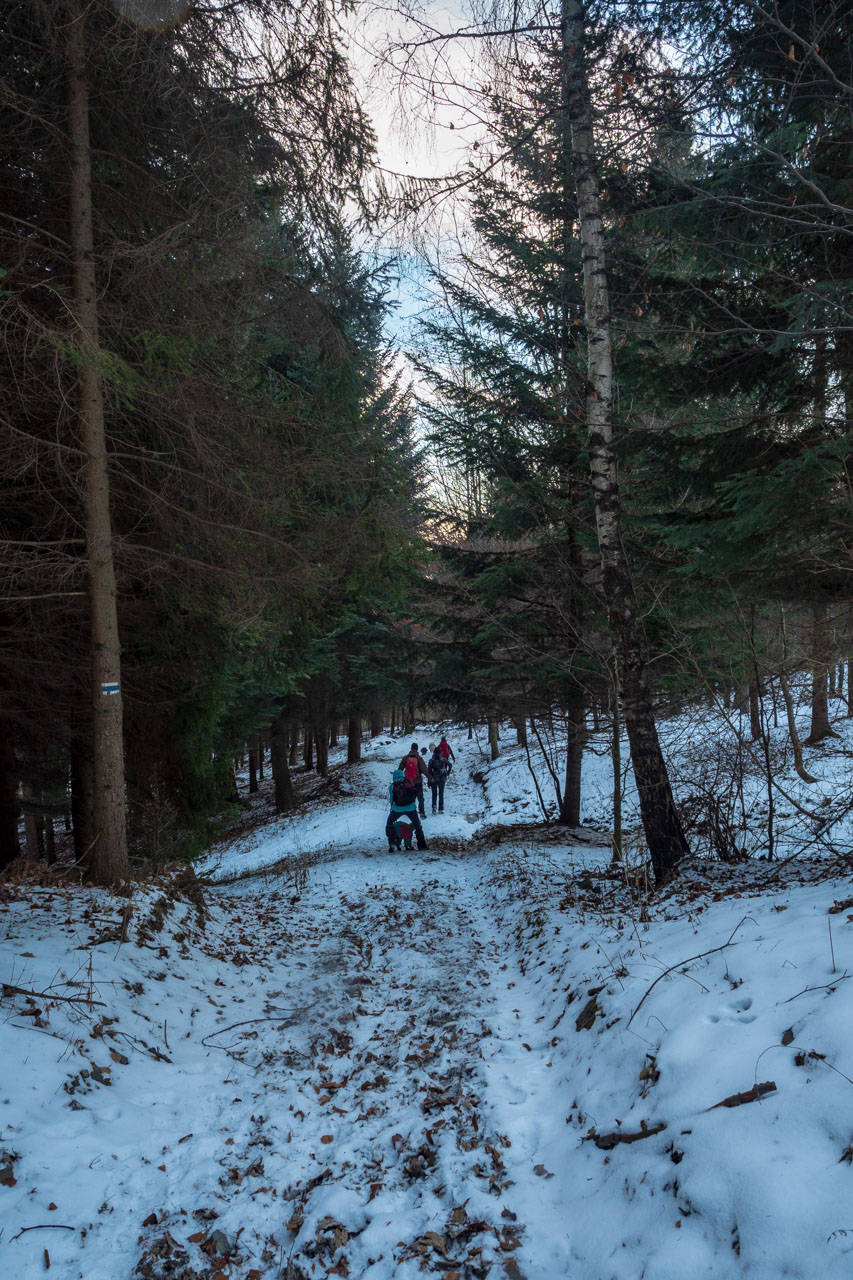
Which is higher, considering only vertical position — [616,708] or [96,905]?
[616,708]

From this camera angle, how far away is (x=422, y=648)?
13.4m

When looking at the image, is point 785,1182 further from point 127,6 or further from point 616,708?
point 127,6

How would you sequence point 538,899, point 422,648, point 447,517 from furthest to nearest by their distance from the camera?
point 422,648, point 447,517, point 538,899

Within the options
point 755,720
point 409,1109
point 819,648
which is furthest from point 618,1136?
point 819,648

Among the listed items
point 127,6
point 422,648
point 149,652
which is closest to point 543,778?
point 422,648

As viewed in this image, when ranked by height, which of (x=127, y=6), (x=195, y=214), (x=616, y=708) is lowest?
(x=616, y=708)

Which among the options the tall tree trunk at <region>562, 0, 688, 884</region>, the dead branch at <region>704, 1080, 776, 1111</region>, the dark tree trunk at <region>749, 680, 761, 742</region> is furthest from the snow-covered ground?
the dark tree trunk at <region>749, 680, 761, 742</region>

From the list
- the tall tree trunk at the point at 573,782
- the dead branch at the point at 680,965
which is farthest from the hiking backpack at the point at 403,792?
the dead branch at the point at 680,965

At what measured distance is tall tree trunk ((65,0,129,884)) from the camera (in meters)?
5.92

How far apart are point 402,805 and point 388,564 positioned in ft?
19.4

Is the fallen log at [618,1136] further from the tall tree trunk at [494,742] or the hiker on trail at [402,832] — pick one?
the tall tree trunk at [494,742]

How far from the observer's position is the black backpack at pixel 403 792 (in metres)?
12.4

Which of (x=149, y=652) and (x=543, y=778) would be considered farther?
(x=543, y=778)

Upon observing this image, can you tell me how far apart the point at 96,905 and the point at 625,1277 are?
4938 mm
